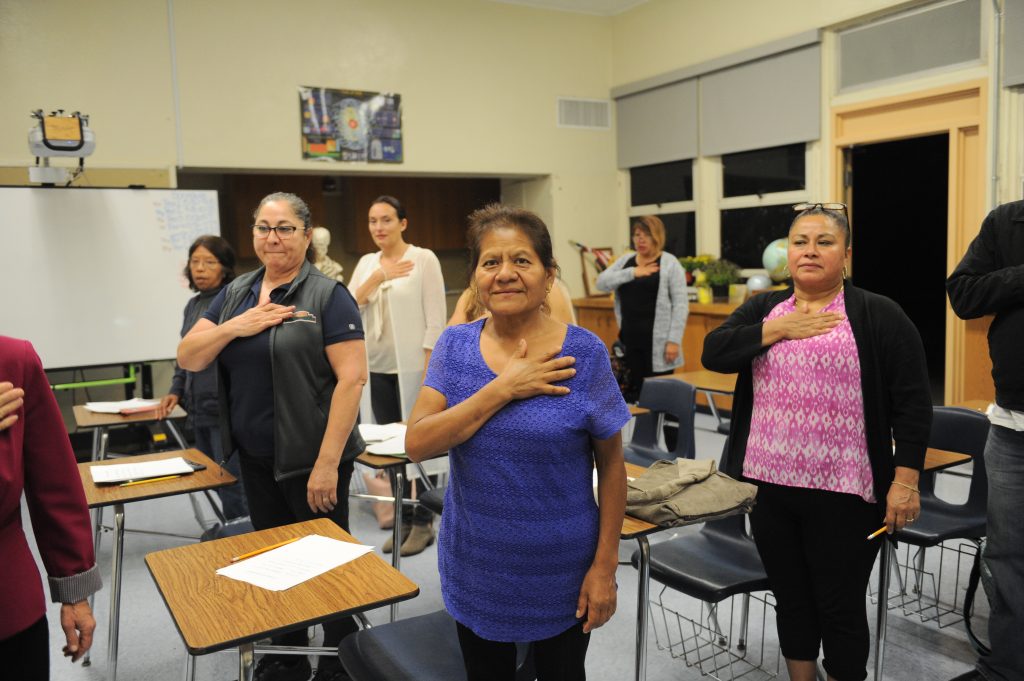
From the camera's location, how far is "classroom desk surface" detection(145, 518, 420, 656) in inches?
57.0

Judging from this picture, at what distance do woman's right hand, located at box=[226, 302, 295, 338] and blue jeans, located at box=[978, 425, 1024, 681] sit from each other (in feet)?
6.50

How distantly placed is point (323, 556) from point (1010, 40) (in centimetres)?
505

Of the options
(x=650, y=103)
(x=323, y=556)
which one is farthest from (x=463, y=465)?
(x=650, y=103)

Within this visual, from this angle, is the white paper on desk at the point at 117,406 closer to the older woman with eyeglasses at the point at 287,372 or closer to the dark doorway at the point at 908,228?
the older woman with eyeglasses at the point at 287,372

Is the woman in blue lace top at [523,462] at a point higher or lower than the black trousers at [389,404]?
higher

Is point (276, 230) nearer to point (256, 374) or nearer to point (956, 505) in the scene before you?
point (256, 374)

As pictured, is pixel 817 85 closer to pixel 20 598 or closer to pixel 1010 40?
pixel 1010 40

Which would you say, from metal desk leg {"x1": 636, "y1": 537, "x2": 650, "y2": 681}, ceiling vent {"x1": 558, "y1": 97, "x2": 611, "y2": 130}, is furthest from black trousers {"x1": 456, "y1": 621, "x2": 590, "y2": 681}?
ceiling vent {"x1": 558, "y1": 97, "x2": 611, "y2": 130}

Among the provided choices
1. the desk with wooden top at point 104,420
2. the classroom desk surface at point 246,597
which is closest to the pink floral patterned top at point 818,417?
the classroom desk surface at point 246,597

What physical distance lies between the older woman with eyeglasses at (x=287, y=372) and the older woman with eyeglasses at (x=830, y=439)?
112 cm

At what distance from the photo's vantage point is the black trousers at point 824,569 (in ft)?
6.41

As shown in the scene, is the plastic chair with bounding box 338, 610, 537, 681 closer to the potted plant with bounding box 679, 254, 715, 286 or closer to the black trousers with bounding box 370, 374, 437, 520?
the black trousers with bounding box 370, 374, 437, 520

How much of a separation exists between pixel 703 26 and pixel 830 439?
5716mm

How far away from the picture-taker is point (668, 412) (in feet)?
11.6
